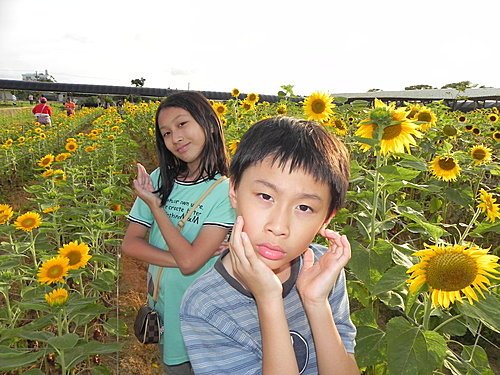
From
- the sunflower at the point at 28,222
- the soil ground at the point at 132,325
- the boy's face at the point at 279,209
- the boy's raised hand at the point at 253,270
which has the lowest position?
the soil ground at the point at 132,325

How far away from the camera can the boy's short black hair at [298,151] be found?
0.92m

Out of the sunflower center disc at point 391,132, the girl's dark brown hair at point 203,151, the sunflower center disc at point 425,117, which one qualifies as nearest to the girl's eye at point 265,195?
the girl's dark brown hair at point 203,151

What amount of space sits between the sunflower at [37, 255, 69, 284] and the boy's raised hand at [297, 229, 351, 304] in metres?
1.24

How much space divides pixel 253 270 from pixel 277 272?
182 mm

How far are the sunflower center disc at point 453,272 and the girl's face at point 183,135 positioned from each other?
36.6 inches

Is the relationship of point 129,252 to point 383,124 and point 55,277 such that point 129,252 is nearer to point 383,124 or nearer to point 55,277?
point 55,277

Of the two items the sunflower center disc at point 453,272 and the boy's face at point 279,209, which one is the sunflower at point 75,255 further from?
the sunflower center disc at point 453,272

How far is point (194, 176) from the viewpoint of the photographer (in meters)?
1.71

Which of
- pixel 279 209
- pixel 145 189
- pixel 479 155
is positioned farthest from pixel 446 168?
pixel 279 209

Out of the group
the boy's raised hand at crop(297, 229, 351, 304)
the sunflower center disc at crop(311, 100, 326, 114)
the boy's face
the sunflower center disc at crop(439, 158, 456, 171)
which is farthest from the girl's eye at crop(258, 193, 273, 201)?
the sunflower center disc at crop(311, 100, 326, 114)

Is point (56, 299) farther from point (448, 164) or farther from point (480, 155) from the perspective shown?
point (480, 155)

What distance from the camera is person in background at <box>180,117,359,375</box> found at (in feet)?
2.74

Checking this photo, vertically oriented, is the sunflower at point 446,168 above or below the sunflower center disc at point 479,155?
below

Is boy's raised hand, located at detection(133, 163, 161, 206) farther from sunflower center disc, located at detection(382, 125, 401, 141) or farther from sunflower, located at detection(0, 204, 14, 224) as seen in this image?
sunflower, located at detection(0, 204, 14, 224)
